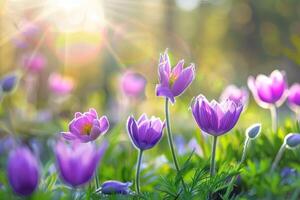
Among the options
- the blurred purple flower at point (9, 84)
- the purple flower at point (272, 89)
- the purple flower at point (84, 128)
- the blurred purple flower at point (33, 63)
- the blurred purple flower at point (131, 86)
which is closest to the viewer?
the purple flower at point (84, 128)

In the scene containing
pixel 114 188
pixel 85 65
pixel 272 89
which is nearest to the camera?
pixel 114 188

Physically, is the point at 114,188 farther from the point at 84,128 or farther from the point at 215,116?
the point at 215,116

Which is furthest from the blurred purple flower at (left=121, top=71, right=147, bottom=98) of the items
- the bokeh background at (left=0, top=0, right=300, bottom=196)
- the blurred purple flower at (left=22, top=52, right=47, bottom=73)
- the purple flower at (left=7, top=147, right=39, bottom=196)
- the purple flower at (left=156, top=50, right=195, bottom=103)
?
the purple flower at (left=7, top=147, right=39, bottom=196)

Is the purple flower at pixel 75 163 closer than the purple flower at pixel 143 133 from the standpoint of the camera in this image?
Yes

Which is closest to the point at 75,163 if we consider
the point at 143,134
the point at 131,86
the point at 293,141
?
the point at 143,134

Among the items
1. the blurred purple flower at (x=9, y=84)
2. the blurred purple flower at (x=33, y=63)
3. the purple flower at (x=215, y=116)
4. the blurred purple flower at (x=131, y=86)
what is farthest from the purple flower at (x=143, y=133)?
the blurred purple flower at (x=33, y=63)

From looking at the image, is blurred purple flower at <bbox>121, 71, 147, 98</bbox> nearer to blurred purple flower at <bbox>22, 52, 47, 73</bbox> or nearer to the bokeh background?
the bokeh background

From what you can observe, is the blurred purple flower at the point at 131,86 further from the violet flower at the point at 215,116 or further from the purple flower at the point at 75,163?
the purple flower at the point at 75,163

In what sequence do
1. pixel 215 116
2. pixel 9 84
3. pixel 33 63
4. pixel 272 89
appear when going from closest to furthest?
1. pixel 215 116
2. pixel 272 89
3. pixel 9 84
4. pixel 33 63

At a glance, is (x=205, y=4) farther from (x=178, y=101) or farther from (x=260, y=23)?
(x=178, y=101)
